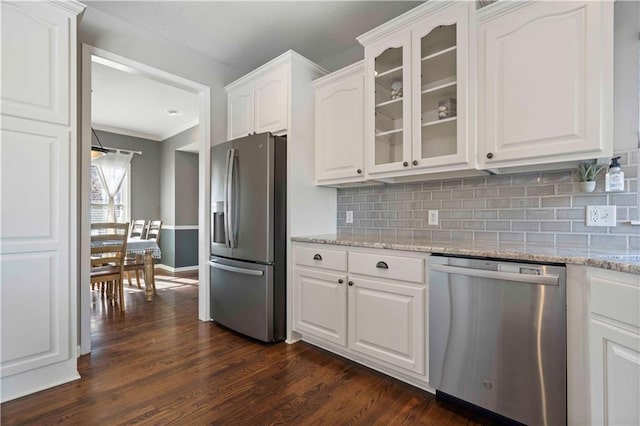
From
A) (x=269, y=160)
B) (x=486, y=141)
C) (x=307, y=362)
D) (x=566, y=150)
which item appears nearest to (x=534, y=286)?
(x=566, y=150)

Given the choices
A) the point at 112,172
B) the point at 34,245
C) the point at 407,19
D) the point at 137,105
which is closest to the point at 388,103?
the point at 407,19

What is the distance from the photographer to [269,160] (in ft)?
7.97

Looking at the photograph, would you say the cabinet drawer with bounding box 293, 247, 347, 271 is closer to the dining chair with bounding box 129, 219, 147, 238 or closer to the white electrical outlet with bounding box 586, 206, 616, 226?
the white electrical outlet with bounding box 586, 206, 616, 226

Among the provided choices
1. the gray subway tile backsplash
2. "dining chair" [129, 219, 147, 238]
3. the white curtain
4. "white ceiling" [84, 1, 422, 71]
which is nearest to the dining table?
"dining chair" [129, 219, 147, 238]

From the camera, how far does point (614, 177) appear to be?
1556mm

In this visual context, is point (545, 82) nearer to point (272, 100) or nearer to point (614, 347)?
point (614, 347)

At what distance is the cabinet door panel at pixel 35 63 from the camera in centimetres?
171

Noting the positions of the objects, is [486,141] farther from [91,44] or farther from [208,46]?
[91,44]

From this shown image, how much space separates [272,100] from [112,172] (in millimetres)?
4404

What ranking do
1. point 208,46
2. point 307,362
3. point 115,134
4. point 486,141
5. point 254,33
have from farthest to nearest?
point 115,134
point 208,46
point 254,33
point 307,362
point 486,141

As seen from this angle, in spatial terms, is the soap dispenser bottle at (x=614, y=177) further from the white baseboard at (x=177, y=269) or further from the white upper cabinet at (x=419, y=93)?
the white baseboard at (x=177, y=269)

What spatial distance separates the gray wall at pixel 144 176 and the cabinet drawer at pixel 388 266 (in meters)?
5.37

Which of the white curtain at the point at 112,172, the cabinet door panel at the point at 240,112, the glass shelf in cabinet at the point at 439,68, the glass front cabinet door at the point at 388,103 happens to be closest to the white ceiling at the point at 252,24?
the cabinet door panel at the point at 240,112

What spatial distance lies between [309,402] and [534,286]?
1.29 m
